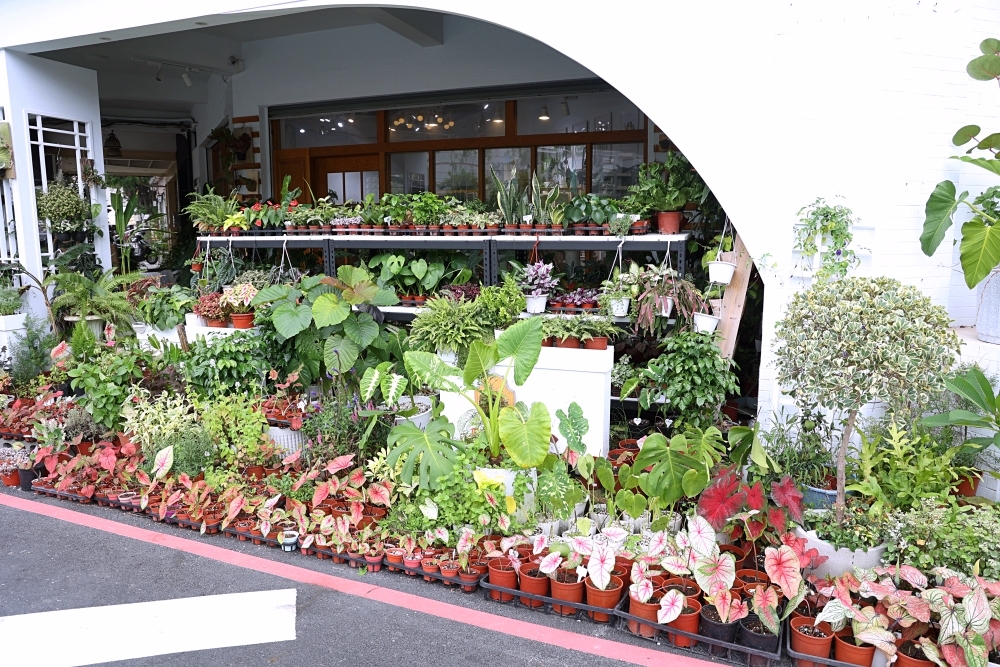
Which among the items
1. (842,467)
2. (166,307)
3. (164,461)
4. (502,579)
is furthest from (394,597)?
(166,307)

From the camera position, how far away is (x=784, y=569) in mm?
3330

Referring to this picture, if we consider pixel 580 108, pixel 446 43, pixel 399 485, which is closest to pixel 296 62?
pixel 446 43

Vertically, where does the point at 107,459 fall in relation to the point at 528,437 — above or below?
below

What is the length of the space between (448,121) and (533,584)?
7125 mm

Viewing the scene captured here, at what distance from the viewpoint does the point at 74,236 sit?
838cm

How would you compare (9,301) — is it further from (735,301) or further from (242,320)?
(735,301)

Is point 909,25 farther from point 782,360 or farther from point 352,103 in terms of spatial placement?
point 352,103

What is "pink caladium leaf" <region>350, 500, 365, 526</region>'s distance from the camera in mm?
4430

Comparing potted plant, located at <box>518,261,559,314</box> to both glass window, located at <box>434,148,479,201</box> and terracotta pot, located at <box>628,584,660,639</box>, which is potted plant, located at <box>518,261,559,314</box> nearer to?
terracotta pot, located at <box>628,584,660,639</box>

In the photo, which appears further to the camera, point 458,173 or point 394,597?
point 458,173

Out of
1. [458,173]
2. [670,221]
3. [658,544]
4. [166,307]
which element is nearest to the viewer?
[658,544]

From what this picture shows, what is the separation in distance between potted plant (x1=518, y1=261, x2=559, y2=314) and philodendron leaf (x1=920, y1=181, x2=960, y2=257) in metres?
2.59

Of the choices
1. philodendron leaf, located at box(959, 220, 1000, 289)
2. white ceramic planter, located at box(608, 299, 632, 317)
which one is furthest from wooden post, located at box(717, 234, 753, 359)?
philodendron leaf, located at box(959, 220, 1000, 289)

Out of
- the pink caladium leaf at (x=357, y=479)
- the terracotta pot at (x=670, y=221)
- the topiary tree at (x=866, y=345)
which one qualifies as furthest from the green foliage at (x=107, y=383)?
the topiary tree at (x=866, y=345)
